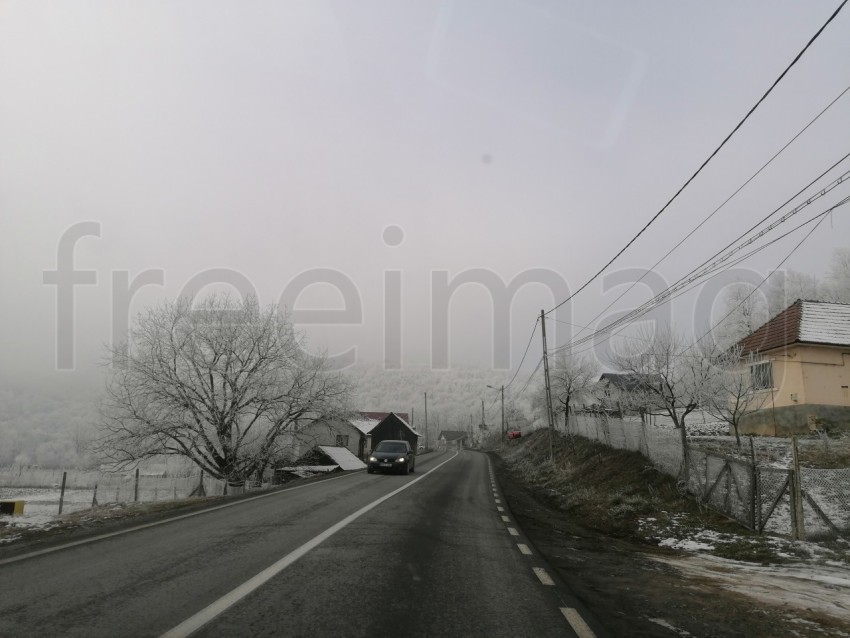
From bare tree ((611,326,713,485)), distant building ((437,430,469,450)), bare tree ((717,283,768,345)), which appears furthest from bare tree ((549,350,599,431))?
distant building ((437,430,469,450))

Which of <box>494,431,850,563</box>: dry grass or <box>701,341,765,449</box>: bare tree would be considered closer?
<box>494,431,850,563</box>: dry grass

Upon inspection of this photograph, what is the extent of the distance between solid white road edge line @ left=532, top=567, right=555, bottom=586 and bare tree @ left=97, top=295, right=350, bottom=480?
2387cm

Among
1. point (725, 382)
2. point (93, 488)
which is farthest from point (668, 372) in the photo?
point (93, 488)

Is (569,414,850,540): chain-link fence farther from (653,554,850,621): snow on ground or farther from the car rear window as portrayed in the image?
the car rear window

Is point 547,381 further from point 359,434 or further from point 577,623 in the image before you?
point 359,434

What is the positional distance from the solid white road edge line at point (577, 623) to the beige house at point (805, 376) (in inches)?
781

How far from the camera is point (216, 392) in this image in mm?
27750

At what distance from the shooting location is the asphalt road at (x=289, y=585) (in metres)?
4.11

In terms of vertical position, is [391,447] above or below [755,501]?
below

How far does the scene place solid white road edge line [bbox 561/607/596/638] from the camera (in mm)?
4182

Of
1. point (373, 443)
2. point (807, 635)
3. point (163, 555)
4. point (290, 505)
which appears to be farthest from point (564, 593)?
point (373, 443)

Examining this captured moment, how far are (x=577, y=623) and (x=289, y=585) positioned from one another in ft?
9.12

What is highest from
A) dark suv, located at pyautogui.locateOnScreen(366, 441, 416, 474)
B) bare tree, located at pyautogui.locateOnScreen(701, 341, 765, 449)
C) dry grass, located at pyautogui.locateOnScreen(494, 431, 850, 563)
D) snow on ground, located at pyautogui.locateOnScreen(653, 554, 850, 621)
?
bare tree, located at pyautogui.locateOnScreen(701, 341, 765, 449)

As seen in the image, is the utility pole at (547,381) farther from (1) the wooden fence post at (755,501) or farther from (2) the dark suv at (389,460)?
(1) the wooden fence post at (755,501)
